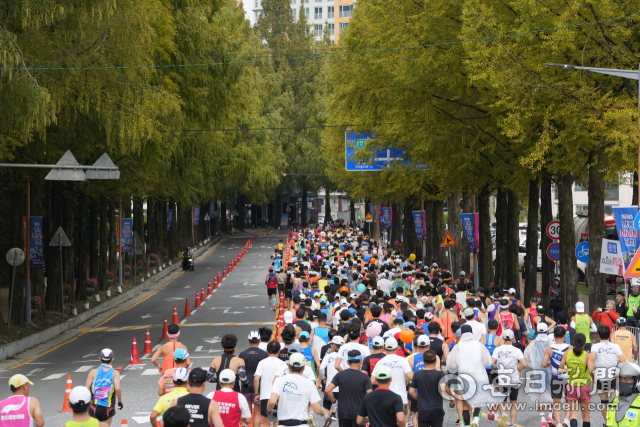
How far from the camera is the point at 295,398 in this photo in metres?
9.01

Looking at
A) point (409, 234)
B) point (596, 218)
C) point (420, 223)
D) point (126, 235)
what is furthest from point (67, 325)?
point (409, 234)

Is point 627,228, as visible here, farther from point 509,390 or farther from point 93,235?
point 93,235

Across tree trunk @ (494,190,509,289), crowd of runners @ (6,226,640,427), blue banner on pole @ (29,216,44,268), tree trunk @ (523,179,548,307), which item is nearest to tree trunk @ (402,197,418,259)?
tree trunk @ (494,190,509,289)

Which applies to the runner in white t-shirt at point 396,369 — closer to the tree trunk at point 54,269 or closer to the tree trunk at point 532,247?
the tree trunk at point 532,247

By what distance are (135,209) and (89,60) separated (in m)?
32.4

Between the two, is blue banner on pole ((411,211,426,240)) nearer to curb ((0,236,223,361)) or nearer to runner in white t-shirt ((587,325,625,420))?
curb ((0,236,223,361))

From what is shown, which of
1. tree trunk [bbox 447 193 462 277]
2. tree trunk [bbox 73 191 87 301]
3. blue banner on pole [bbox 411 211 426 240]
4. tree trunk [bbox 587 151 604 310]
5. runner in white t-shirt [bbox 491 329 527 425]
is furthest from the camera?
blue banner on pole [bbox 411 211 426 240]

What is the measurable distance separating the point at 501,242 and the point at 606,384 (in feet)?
55.9

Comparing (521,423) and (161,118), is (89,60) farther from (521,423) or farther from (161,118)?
(521,423)

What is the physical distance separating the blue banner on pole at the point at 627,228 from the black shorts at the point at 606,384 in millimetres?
4642

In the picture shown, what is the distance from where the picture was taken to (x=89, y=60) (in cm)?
1711

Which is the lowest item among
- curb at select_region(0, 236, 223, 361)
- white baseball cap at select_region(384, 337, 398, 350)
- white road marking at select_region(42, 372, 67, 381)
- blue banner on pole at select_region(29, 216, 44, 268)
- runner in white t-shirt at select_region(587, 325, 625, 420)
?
curb at select_region(0, 236, 223, 361)

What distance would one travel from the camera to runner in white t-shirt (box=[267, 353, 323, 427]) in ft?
29.6

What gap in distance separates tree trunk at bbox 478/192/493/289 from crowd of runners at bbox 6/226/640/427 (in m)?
13.7
